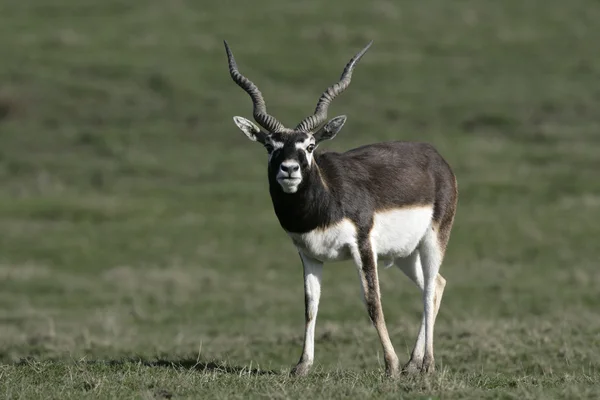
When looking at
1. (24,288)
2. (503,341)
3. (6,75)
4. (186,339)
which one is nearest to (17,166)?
(6,75)

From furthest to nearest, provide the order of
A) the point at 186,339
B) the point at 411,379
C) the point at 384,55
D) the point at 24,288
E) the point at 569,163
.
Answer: the point at 384,55, the point at 569,163, the point at 24,288, the point at 186,339, the point at 411,379

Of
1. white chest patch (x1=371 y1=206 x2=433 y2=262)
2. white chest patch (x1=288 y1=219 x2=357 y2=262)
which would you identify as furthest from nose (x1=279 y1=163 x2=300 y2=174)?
white chest patch (x1=371 y1=206 x2=433 y2=262)

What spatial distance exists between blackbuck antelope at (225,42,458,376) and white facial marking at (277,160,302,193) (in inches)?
0.4

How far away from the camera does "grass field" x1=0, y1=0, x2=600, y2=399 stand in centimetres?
1481

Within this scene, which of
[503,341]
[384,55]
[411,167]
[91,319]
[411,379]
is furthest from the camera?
[384,55]

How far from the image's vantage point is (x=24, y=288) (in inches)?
1073

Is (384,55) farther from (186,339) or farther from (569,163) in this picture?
(186,339)

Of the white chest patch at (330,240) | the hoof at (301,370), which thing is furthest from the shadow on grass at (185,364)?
the white chest patch at (330,240)

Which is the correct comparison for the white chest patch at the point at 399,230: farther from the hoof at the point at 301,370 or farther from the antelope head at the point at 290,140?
the hoof at the point at 301,370

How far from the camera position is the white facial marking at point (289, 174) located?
11484 millimetres

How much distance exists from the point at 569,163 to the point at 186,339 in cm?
2558

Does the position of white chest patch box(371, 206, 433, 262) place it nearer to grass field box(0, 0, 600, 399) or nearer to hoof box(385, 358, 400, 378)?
hoof box(385, 358, 400, 378)

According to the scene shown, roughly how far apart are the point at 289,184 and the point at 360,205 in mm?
1173

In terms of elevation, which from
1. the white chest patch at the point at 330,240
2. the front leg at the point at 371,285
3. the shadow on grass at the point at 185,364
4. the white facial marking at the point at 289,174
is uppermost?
the white facial marking at the point at 289,174
